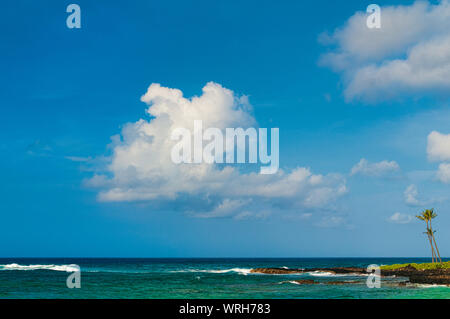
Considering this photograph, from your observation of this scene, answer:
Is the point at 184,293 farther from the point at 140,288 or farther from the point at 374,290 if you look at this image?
the point at 374,290

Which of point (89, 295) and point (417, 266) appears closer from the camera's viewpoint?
point (89, 295)

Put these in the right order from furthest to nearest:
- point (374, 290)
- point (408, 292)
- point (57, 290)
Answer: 1. point (57, 290)
2. point (374, 290)
3. point (408, 292)

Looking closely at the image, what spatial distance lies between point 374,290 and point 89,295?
28.8m

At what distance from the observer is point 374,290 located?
142 feet
